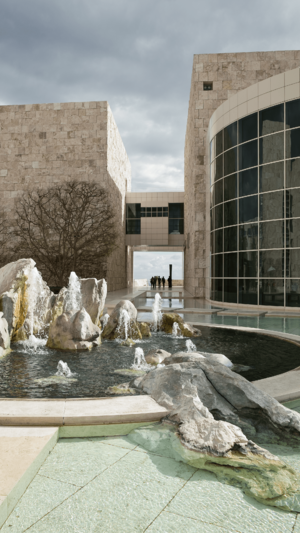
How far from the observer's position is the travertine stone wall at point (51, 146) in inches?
1220

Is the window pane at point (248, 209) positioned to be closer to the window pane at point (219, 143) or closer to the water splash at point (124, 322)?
the window pane at point (219, 143)

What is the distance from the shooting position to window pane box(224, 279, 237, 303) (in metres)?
21.2

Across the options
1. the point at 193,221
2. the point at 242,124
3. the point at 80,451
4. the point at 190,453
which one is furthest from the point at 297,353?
the point at 193,221

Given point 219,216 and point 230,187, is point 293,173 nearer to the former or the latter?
point 230,187

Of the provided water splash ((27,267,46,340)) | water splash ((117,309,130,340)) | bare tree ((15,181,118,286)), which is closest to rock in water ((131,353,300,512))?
water splash ((117,309,130,340))

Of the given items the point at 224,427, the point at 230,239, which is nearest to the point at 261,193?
the point at 230,239

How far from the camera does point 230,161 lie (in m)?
21.5

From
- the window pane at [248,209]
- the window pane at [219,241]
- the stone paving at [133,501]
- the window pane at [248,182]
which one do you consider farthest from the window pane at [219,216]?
the stone paving at [133,501]

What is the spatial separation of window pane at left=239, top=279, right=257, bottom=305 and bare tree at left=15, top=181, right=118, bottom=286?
10.9 meters

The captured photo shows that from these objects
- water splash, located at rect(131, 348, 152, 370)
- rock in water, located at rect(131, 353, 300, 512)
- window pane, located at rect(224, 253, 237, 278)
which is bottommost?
water splash, located at rect(131, 348, 152, 370)

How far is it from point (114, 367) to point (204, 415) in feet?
10.4

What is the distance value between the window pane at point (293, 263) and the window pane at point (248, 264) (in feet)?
5.61

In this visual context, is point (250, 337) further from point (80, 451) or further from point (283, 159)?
point (283, 159)

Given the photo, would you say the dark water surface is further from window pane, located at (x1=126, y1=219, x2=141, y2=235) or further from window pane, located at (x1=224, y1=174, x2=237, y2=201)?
window pane, located at (x1=126, y1=219, x2=141, y2=235)
